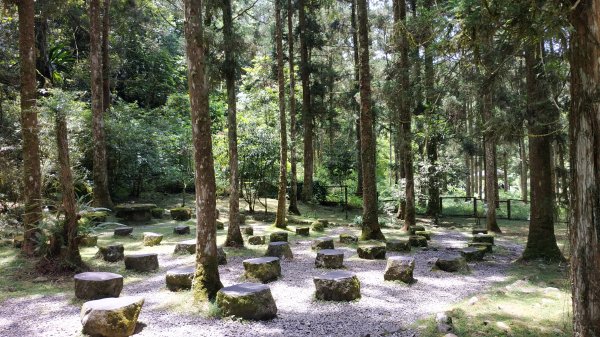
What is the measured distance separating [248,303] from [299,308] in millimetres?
1082

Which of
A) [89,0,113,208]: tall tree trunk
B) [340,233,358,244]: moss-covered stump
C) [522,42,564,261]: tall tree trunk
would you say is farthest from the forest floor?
[89,0,113,208]: tall tree trunk

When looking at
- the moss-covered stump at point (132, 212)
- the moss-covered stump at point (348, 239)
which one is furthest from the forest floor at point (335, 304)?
the moss-covered stump at point (132, 212)

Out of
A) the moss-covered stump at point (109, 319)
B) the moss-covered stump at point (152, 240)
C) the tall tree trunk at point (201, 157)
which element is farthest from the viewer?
the moss-covered stump at point (152, 240)

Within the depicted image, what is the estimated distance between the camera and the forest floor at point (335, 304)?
5.54 m

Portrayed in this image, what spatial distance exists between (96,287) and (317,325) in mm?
3507

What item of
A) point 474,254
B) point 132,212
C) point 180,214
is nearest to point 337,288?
point 474,254

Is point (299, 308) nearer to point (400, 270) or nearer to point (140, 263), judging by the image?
point (400, 270)

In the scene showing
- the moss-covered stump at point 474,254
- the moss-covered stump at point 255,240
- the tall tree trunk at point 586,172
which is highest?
the tall tree trunk at point 586,172

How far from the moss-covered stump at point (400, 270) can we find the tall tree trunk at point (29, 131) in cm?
751

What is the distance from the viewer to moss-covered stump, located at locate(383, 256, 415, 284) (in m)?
8.09

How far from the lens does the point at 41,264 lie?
8.41 m

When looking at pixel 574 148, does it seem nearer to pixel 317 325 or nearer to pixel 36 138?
pixel 317 325

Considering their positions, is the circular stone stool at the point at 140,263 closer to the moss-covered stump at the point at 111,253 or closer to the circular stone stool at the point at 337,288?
the moss-covered stump at the point at 111,253

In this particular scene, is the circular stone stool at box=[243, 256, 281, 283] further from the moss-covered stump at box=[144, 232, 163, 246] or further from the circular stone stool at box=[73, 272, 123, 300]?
the moss-covered stump at box=[144, 232, 163, 246]
